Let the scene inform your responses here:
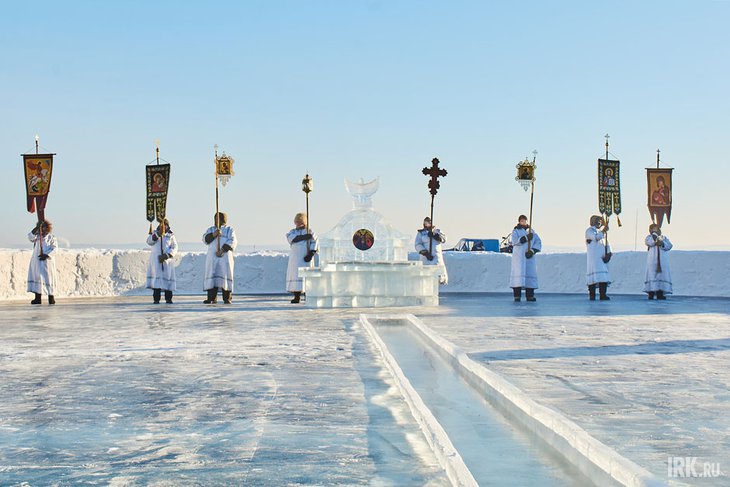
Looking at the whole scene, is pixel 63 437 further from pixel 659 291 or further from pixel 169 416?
pixel 659 291

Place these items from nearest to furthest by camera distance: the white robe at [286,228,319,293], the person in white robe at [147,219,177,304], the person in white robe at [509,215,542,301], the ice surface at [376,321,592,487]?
the ice surface at [376,321,592,487] < the white robe at [286,228,319,293] < the person in white robe at [147,219,177,304] < the person in white robe at [509,215,542,301]

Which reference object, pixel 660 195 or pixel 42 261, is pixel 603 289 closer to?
pixel 660 195

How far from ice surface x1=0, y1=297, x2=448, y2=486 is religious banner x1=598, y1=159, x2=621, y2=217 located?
11147mm

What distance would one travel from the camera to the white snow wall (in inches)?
941

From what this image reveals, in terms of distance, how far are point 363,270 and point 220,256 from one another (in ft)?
9.03

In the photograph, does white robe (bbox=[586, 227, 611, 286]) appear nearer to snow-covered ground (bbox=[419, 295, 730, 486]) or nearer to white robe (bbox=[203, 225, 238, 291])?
snow-covered ground (bbox=[419, 295, 730, 486])

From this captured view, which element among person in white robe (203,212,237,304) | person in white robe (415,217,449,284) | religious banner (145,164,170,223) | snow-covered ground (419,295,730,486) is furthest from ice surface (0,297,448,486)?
person in white robe (415,217,449,284)

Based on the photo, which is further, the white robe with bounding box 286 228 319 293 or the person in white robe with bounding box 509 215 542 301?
the person in white robe with bounding box 509 215 542 301

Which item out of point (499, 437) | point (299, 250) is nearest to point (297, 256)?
point (299, 250)

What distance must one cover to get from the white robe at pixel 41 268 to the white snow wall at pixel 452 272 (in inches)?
209

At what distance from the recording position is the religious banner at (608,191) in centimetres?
1928

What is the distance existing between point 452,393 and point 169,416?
2.00 m

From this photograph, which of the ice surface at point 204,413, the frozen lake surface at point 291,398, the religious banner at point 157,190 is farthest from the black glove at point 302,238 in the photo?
the ice surface at point 204,413

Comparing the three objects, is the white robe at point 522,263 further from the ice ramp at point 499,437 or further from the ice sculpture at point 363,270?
the ice ramp at point 499,437
